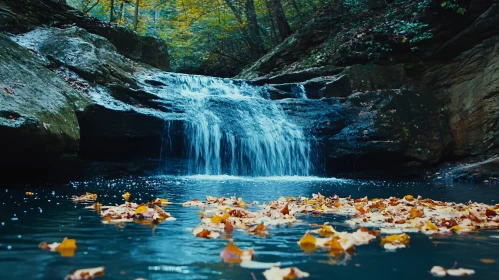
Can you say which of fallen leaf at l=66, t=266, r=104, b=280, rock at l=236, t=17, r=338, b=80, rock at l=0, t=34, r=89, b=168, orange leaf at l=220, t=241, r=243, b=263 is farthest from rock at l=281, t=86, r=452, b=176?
fallen leaf at l=66, t=266, r=104, b=280

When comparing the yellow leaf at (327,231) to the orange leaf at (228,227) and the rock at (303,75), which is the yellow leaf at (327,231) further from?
the rock at (303,75)

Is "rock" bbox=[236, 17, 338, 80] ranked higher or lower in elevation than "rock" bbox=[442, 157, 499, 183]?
higher

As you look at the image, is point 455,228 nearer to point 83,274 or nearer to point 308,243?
point 308,243

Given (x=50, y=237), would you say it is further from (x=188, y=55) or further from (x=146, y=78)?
(x=188, y=55)

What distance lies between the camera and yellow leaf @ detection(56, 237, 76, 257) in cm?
236

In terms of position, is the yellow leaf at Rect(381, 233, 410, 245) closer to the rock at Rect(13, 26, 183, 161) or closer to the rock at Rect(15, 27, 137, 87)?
the rock at Rect(13, 26, 183, 161)

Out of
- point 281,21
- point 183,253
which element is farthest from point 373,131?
point 183,253

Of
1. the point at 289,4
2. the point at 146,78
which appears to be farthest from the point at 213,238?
the point at 289,4

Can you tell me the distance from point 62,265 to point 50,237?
2.90ft

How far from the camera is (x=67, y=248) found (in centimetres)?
245

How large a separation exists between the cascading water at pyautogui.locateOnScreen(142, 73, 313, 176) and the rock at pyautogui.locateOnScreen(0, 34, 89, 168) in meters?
3.72

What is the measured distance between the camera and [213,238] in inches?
114

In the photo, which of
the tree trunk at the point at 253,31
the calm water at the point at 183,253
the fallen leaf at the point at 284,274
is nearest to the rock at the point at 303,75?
the tree trunk at the point at 253,31

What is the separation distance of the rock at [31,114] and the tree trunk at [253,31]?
13.2 m
